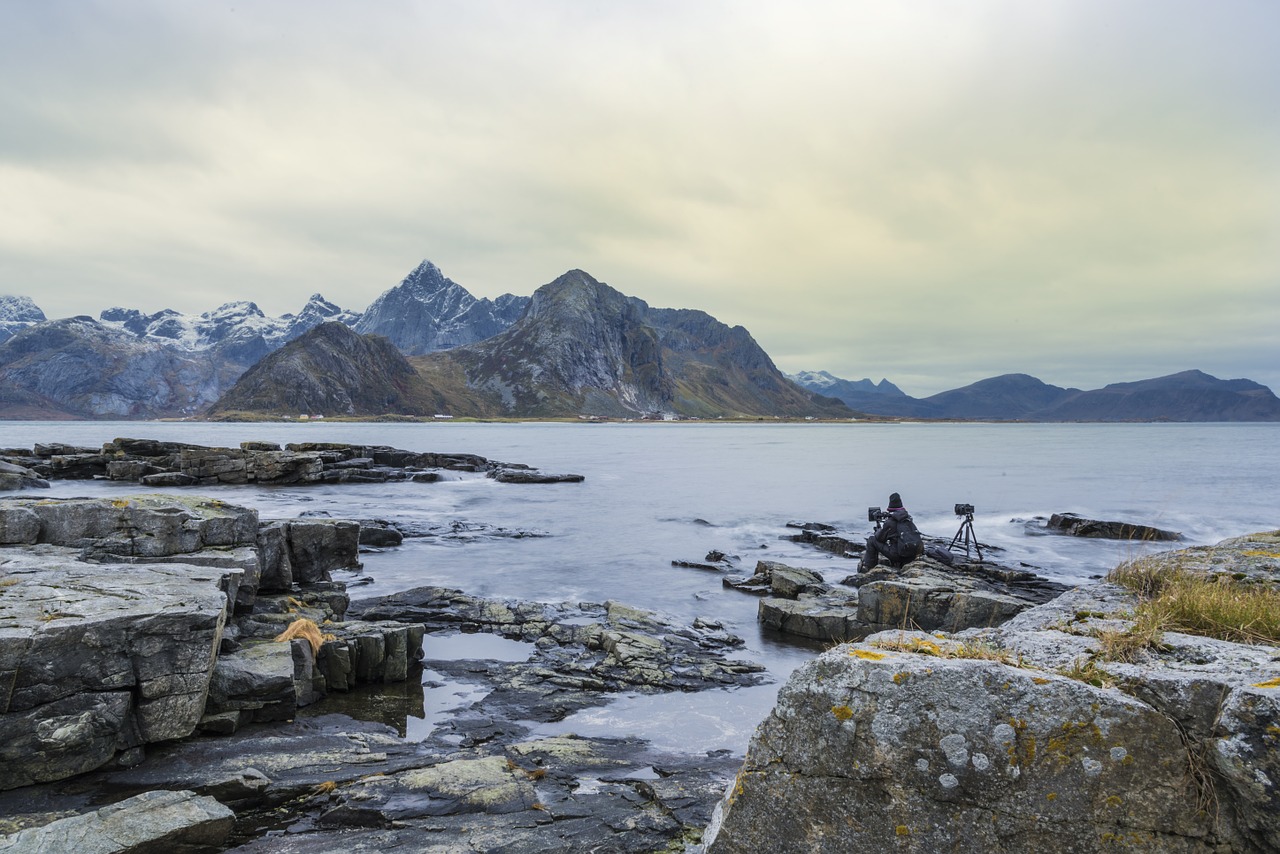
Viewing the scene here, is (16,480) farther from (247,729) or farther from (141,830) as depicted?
(141,830)

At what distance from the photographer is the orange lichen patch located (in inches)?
492

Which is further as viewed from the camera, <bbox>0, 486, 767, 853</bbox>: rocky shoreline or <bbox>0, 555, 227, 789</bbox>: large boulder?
<bbox>0, 555, 227, 789</bbox>: large boulder

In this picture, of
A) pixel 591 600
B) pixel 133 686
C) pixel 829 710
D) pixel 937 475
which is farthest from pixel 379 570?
pixel 937 475

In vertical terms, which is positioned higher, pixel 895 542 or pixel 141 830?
pixel 141 830

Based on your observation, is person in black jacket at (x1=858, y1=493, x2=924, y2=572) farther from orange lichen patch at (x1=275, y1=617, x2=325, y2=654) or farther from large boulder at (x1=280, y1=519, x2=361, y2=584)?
A: orange lichen patch at (x1=275, y1=617, x2=325, y2=654)

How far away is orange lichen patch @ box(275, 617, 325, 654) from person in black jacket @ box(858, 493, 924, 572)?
17.8 metres

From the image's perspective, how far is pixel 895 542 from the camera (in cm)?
2336

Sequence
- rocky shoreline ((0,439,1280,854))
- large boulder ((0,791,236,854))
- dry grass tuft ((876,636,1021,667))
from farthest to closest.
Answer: large boulder ((0,791,236,854)), dry grass tuft ((876,636,1021,667)), rocky shoreline ((0,439,1280,854))

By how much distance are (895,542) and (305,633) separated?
1880cm

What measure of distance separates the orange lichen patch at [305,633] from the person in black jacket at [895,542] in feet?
58.5

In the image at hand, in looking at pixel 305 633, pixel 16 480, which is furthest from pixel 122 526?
pixel 16 480

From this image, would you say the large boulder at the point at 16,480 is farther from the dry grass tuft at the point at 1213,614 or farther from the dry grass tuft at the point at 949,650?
the dry grass tuft at the point at 1213,614

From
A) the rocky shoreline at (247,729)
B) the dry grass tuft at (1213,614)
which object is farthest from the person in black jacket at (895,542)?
the dry grass tuft at (1213,614)

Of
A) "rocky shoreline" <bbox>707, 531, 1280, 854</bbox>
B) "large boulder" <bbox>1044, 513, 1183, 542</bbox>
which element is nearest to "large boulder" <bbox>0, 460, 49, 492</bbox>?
"rocky shoreline" <bbox>707, 531, 1280, 854</bbox>
